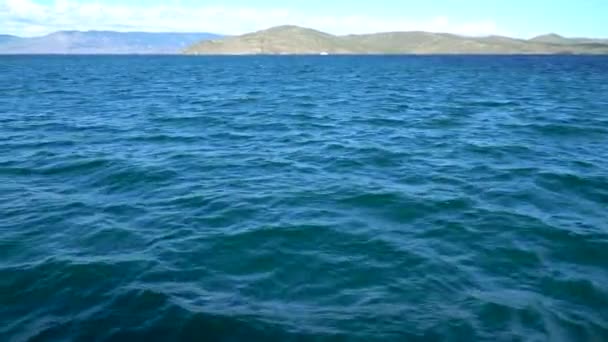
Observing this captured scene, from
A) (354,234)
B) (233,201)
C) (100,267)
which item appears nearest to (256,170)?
(233,201)

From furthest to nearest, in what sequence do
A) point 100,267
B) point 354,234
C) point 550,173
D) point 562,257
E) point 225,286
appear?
point 550,173 → point 354,234 → point 562,257 → point 100,267 → point 225,286

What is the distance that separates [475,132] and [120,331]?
2348 centimetres

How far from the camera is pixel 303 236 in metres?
12.9

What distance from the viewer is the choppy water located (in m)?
9.02

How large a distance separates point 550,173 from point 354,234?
9.88m

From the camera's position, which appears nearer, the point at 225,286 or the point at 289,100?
the point at 225,286

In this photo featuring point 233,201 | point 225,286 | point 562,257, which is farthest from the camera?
point 233,201

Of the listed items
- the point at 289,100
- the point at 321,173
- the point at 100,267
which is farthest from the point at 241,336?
the point at 289,100

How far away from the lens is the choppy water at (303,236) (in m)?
9.02

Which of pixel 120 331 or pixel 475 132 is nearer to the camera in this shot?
pixel 120 331

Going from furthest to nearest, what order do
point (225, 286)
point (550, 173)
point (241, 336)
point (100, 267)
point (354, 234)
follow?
point (550, 173)
point (354, 234)
point (100, 267)
point (225, 286)
point (241, 336)

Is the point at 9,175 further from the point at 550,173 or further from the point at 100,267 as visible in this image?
the point at 550,173

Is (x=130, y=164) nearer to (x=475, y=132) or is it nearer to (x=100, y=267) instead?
(x=100, y=267)

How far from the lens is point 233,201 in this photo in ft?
51.0
